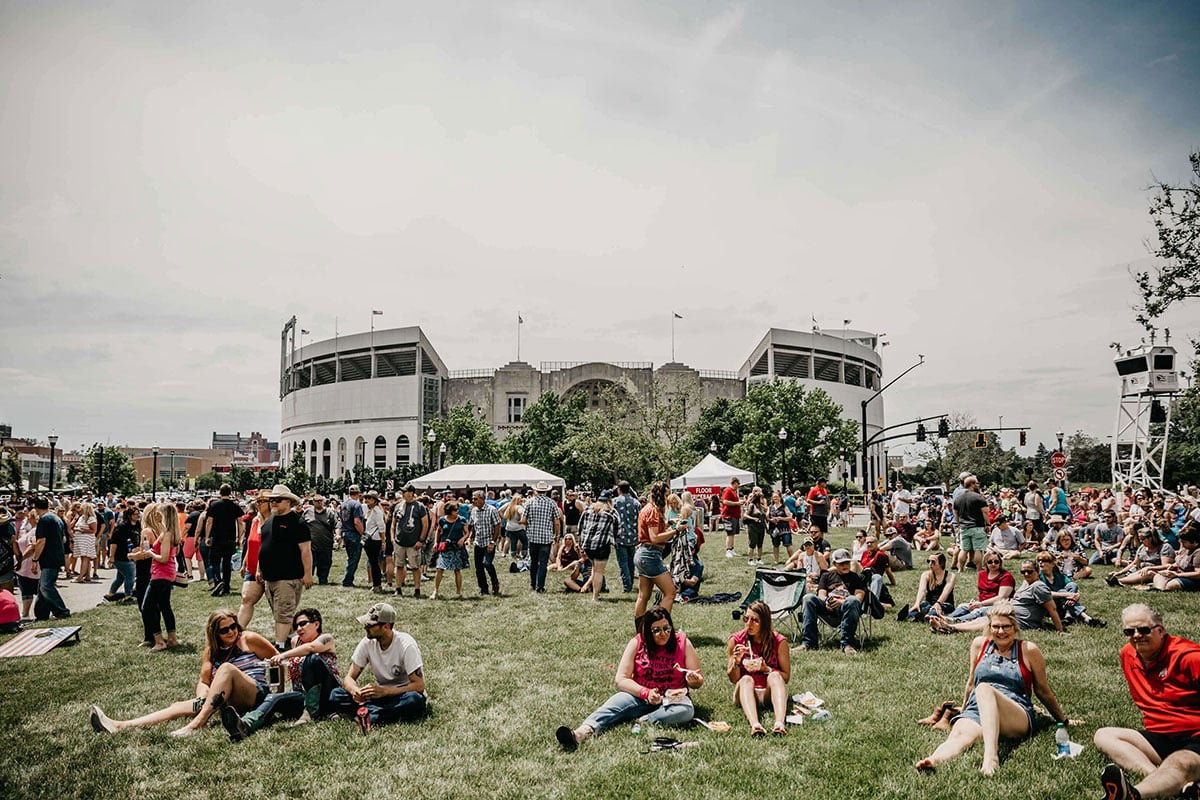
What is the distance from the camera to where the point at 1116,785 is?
4.25 m

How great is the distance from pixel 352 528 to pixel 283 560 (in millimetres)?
6442

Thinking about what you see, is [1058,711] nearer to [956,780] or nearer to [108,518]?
[956,780]

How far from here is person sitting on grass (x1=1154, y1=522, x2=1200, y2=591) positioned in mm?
11422

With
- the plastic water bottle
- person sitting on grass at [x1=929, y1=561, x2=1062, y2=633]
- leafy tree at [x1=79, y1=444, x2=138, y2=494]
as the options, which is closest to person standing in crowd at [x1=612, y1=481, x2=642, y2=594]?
person sitting on grass at [x1=929, y1=561, x2=1062, y2=633]

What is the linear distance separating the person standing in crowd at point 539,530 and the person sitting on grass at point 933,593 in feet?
18.8

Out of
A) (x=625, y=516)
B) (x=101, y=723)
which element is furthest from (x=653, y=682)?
(x=625, y=516)

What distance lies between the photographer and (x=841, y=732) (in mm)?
5707

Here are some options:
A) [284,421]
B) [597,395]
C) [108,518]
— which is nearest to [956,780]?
[108,518]

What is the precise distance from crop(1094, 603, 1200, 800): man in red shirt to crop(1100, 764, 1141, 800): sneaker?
6.8 inches

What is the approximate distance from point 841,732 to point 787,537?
1103 centimetres

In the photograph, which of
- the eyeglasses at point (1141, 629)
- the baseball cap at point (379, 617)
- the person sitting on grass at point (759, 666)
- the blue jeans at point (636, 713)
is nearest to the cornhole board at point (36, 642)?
the baseball cap at point (379, 617)

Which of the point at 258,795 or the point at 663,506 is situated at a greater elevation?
the point at 663,506

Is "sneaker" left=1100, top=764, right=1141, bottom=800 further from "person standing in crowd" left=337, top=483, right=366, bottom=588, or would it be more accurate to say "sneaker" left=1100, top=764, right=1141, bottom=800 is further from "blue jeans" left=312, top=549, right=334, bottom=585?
"blue jeans" left=312, top=549, right=334, bottom=585

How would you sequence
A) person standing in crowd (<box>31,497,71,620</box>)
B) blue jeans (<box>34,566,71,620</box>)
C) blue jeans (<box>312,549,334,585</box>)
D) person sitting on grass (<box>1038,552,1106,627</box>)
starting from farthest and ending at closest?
blue jeans (<box>312,549,334,585</box>), blue jeans (<box>34,566,71,620</box>), person standing in crowd (<box>31,497,71,620</box>), person sitting on grass (<box>1038,552,1106,627</box>)
